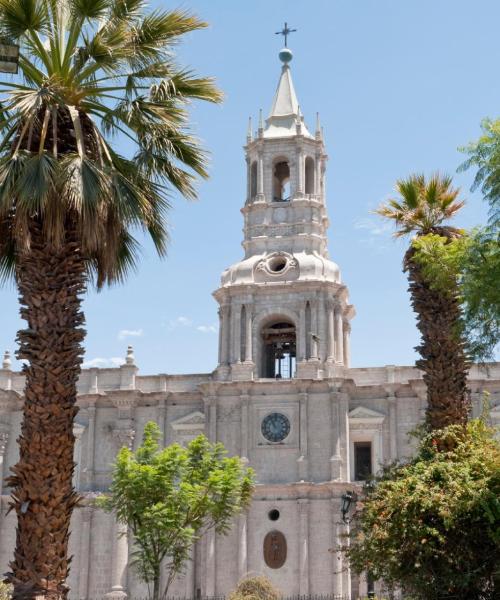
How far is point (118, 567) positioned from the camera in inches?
1571

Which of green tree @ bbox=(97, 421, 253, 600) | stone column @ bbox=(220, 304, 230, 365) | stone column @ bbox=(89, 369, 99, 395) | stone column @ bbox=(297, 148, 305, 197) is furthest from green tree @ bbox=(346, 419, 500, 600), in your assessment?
stone column @ bbox=(297, 148, 305, 197)

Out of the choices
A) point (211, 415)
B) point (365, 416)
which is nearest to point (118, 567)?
point (211, 415)

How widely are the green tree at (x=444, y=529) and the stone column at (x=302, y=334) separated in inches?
867

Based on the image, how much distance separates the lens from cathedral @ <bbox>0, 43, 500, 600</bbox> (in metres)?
39.1

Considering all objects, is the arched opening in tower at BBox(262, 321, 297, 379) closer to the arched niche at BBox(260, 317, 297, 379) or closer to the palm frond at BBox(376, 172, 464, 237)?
the arched niche at BBox(260, 317, 297, 379)

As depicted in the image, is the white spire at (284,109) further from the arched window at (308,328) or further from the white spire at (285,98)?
the arched window at (308,328)

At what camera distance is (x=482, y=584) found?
1778 cm

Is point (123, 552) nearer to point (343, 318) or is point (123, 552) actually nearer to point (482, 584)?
point (343, 318)

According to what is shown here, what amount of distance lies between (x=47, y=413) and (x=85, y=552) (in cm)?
2887

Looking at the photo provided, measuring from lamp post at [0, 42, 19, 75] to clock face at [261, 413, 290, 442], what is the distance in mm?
28651

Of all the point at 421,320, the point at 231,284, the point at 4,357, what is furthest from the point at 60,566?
the point at 4,357

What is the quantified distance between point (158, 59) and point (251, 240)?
27.9 meters

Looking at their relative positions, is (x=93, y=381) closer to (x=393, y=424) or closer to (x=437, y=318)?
(x=393, y=424)

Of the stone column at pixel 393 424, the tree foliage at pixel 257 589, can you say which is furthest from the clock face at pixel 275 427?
the tree foliage at pixel 257 589
